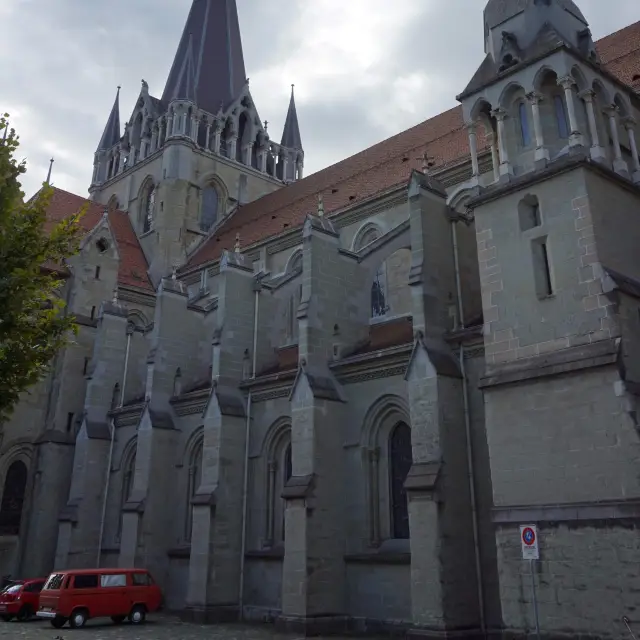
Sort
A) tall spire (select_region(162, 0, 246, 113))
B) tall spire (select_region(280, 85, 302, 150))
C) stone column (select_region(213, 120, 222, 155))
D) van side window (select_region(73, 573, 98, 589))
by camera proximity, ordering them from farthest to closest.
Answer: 1. tall spire (select_region(280, 85, 302, 150))
2. tall spire (select_region(162, 0, 246, 113))
3. stone column (select_region(213, 120, 222, 155))
4. van side window (select_region(73, 573, 98, 589))

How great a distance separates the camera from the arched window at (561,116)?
14.2 m

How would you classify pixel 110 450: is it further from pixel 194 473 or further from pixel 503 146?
pixel 503 146

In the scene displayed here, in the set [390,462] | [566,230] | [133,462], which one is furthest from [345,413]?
[133,462]

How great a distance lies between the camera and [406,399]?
16.7 metres

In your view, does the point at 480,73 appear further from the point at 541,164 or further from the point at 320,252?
the point at 320,252

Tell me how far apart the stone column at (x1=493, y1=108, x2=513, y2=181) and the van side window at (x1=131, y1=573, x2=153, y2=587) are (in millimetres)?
14039

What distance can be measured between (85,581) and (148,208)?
24.8m

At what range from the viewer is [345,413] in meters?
17.9

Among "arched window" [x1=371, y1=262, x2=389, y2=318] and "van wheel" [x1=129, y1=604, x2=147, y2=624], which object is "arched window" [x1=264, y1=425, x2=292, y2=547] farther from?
"arched window" [x1=371, y1=262, x2=389, y2=318]

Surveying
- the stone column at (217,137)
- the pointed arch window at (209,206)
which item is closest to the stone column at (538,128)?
the pointed arch window at (209,206)

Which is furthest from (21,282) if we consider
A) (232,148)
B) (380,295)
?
(232,148)

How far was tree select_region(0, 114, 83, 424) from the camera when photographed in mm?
10383

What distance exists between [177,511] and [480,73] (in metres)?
15.6

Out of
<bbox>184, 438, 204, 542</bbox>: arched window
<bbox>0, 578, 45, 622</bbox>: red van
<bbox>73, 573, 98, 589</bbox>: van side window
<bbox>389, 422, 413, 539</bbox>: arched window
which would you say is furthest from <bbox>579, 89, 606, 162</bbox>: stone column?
<bbox>0, 578, 45, 622</bbox>: red van
